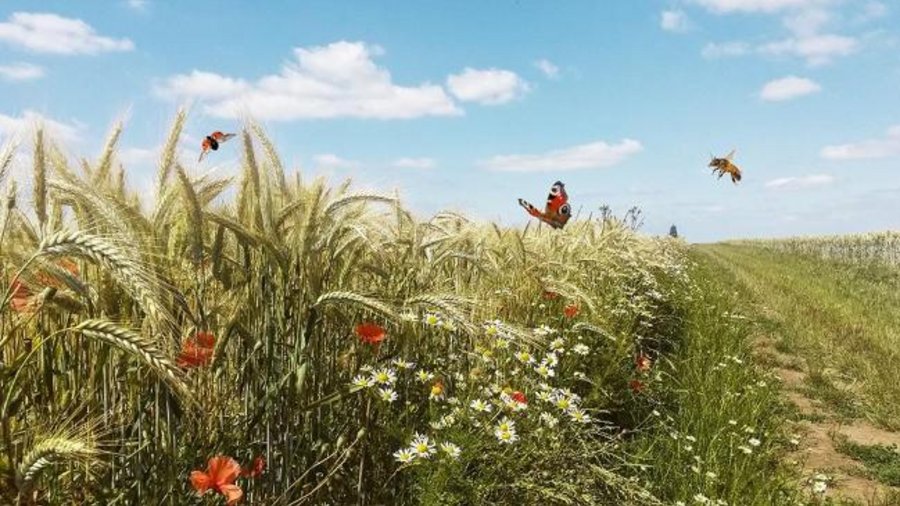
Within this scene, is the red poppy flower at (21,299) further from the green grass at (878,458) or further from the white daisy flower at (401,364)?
the green grass at (878,458)

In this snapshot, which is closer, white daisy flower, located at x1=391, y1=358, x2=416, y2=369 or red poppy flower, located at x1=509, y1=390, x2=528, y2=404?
white daisy flower, located at x1=391, y1=358, x2=416, y2=369

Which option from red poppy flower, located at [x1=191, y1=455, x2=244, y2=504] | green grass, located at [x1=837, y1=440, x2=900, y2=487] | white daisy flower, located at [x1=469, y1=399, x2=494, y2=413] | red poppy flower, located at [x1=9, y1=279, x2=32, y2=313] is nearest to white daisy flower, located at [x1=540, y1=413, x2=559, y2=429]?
white daisy flower, located at [x1=469, y1=399, x2=494, y2=413]

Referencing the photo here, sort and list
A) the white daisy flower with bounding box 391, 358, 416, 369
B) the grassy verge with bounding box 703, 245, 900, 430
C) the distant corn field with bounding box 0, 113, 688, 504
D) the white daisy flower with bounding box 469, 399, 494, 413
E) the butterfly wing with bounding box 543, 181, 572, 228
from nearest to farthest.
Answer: the distant corn field with bounding box 0, 113, 688, 504
the white daisy flower with bounding box 391, 358, 416, 369
the white daisy flower with bounding box 469, 399, 494, 413
the grassy verge with bounding box 703, 245, 900, 430
the butterfly wing with bounding box 543, 181, 572, 228

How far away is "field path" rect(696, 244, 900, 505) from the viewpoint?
5.40 meters

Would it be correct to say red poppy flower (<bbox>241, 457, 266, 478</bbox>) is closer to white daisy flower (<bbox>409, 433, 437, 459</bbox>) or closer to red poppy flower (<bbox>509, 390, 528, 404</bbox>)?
white daisy flower (<bbox>409, 433, 437, 459</bbox>)

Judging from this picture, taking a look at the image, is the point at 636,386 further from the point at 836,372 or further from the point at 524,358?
the point at 836,372

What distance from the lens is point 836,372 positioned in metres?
8.27

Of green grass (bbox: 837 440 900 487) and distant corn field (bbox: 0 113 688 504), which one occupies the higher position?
distant corn field (bbox: 0 113 688 504)

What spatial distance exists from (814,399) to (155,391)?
6928mm

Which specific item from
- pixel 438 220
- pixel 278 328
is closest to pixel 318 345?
pixel 278 328

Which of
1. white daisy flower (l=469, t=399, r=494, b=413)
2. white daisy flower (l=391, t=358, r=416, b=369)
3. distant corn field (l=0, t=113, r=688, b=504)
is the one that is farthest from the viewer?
white daisy flower (l=469, t=399, r=494, b=413)

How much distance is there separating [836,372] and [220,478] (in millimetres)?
7922

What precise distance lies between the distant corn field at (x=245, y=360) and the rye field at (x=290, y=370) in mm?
11

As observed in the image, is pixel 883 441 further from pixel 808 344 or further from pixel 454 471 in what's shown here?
pixel 454 471
